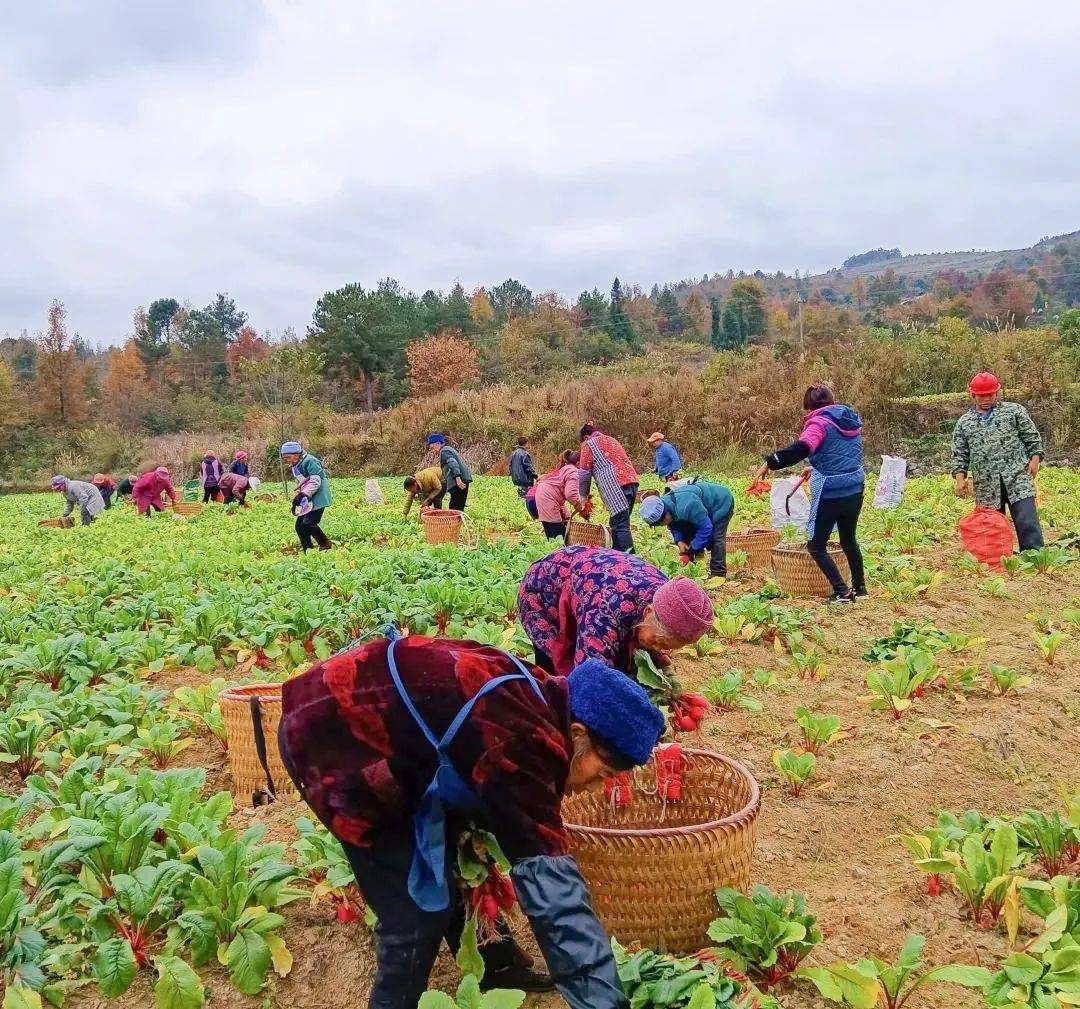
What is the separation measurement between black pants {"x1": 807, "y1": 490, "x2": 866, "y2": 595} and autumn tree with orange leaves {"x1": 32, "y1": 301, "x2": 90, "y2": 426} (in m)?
48.9

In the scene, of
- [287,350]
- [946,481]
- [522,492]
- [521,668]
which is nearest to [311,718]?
[521,668]

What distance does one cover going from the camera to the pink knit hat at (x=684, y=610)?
322 cm

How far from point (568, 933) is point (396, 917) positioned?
571mm

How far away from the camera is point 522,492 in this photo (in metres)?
16.0

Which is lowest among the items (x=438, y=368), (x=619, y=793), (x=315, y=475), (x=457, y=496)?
(x=619, y=793)

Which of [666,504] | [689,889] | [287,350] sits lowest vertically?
[689,889]

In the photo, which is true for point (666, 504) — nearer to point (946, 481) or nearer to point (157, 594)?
point (157, 594)

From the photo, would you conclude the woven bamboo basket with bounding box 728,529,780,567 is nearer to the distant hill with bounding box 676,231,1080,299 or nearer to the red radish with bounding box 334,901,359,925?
the red radish with bounding box 334,901,359,925

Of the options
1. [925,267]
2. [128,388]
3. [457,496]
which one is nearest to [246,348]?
[128,388]

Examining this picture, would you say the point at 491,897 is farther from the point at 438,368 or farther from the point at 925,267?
the point at 925,267

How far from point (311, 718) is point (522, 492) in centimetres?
1374

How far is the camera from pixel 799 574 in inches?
305

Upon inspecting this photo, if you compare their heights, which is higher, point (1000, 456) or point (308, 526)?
point (1000, 456)

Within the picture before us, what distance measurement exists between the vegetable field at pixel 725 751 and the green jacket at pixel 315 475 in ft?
7.01
